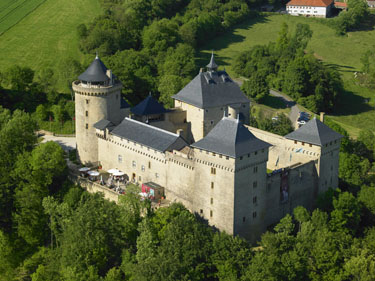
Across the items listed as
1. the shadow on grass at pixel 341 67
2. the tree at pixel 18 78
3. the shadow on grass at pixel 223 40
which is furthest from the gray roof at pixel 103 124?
the shadow on grass at pixel 341 67

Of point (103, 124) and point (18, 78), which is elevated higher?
point (103, 124)

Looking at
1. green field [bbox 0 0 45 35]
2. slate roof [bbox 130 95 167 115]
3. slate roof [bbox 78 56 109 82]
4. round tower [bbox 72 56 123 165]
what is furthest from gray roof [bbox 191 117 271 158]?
green field [bbox 0 0 45 35]

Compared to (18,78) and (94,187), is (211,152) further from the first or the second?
(18,78)

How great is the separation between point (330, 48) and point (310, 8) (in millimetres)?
27732

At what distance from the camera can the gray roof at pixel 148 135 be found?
261 feet

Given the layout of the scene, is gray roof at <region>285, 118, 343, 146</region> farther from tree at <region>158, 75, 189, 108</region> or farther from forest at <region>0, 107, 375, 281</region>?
tree at <region>158, 75, 189, 108</region>

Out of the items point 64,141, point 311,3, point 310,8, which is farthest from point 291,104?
point 311,3

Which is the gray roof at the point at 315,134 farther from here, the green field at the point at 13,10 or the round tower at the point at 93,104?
the green field at the point at 13,10

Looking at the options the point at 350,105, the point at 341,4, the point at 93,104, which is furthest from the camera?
the point at 341,4

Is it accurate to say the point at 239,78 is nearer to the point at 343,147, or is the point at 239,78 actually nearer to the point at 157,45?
the point at 157,45

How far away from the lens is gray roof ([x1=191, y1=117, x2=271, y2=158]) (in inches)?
2795

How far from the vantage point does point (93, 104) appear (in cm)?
8806

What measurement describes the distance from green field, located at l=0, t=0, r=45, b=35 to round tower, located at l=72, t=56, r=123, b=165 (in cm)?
6414

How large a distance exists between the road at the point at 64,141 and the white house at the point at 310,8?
349 feet
